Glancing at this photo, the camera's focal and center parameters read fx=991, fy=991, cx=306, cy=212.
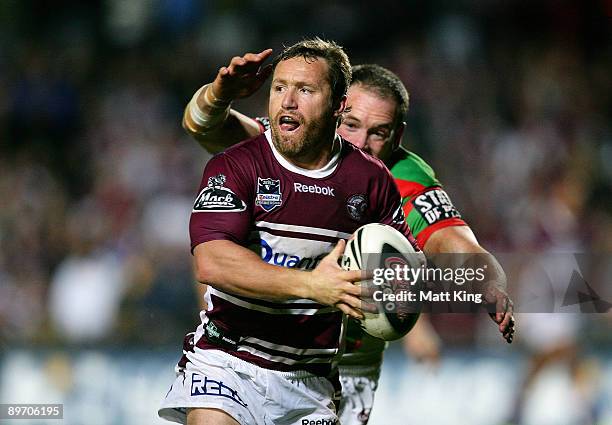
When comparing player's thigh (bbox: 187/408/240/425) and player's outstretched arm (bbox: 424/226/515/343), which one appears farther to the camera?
player's outstretched arm (bbox: 424/226/515/343)

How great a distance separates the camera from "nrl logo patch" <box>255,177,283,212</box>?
13.0 ft

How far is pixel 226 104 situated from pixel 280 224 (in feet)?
3.79

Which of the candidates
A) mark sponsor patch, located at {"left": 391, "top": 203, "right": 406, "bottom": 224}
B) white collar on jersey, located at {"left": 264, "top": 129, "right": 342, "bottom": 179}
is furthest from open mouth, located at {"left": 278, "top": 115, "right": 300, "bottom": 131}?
mark sponsor patch, located at {"left": 391, "top": 203, "right": 406, "bottom": 224}

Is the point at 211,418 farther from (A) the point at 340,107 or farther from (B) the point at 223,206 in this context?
(A) the point at 340,107

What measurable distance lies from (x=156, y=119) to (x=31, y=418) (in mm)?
5619

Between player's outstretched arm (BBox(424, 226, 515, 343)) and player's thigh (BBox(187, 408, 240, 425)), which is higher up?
player's outstretched arm (BBox(424, 226, 515, 343))

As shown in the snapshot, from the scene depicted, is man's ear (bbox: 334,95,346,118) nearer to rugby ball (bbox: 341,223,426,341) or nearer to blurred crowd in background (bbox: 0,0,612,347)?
rugby ball (bbox: 341,223,426,341)

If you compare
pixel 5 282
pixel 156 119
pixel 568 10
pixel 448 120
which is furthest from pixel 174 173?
pixel 568 10

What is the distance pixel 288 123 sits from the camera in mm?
4012

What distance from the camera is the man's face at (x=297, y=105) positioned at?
4.00m

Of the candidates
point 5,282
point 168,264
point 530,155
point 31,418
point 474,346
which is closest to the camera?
point 31,418

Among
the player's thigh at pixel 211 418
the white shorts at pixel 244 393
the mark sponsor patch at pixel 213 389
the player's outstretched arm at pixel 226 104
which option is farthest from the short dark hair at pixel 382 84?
the player's thigh at pixel 211 418

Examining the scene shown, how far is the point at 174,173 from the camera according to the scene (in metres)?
10.7

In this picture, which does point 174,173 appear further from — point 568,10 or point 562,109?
point 568,10
